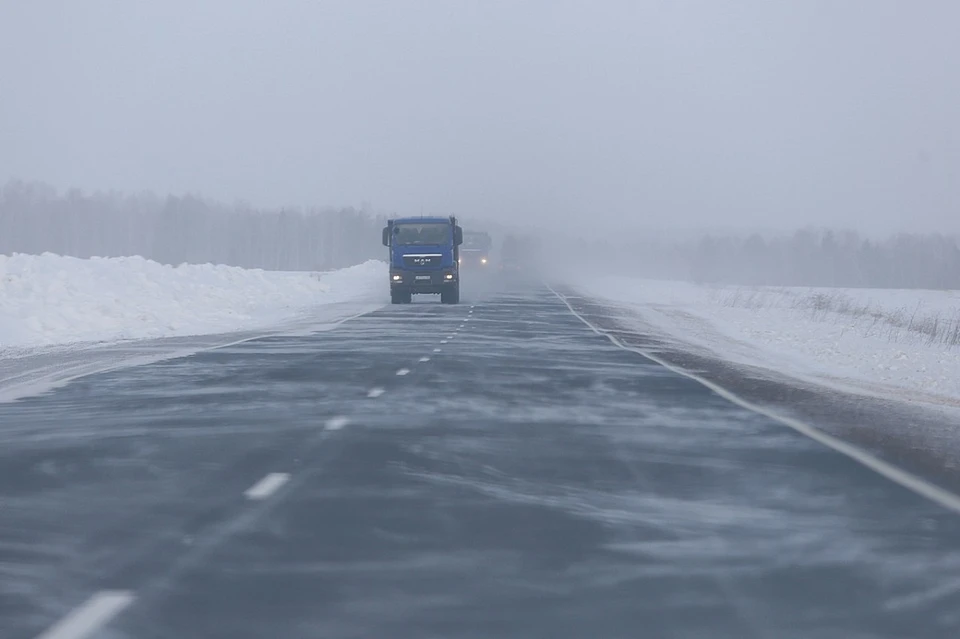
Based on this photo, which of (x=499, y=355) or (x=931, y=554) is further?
(x=499, y=355)

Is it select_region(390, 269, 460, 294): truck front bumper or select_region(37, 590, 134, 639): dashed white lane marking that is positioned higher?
select_region(37, 590, 134, 639): dashed white lane marking

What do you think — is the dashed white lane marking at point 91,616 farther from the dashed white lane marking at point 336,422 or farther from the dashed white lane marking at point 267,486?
the dashed white lane marking at point 336,422

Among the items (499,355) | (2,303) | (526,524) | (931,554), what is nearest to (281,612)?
(526,524)

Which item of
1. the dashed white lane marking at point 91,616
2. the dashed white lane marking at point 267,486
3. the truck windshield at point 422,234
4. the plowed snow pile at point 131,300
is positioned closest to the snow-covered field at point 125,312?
the plowed snow pile at point 131,300

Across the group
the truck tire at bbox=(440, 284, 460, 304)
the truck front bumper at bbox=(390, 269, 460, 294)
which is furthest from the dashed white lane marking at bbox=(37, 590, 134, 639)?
the truck tire at bbox=(440, 284, 460, 304)

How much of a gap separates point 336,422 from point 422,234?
3703cm

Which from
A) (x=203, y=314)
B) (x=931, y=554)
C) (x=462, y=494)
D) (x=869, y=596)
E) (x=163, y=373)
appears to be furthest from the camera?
(x=203, y=314)

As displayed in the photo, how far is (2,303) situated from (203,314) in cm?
998

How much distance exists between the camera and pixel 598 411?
16750 millimetres

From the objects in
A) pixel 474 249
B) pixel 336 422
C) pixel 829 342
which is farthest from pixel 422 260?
pixel 474 249

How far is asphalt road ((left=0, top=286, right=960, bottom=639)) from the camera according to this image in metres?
6.66

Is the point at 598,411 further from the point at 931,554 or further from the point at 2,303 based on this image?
the point at 2,303

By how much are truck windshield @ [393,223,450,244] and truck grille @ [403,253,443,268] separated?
540 millimetres

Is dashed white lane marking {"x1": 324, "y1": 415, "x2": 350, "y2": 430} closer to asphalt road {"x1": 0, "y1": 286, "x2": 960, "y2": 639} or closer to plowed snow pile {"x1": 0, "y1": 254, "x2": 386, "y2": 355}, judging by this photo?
asphalt road {"x1": 0, "y1": 286, "x2": 960, "y2": 639}
